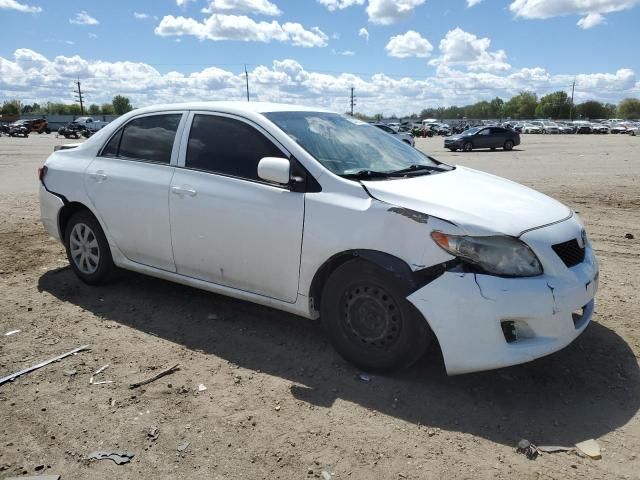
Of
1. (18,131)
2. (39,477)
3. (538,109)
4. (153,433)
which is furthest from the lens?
(538,109)

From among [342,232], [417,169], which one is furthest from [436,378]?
[417,169]

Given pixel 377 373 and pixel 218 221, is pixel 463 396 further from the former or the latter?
pixel 218 221

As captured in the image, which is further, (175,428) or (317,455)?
(175,428)

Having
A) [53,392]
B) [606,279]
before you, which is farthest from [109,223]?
[606,279]

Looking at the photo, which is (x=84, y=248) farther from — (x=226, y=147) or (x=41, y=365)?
(x=226, y=147)

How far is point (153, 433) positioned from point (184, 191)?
187 cm

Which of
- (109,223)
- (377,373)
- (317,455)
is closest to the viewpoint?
(317,455)

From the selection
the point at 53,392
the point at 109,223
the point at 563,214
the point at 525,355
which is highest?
the point at 563,214

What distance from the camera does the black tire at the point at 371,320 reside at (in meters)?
3.24

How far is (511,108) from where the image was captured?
522ft

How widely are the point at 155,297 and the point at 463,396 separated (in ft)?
9.66

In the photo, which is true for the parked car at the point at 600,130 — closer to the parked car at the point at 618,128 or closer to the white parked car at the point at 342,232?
the parked car at the point at 618,128

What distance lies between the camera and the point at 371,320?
341 cm

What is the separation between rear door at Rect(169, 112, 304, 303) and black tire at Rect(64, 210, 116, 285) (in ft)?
3.34
